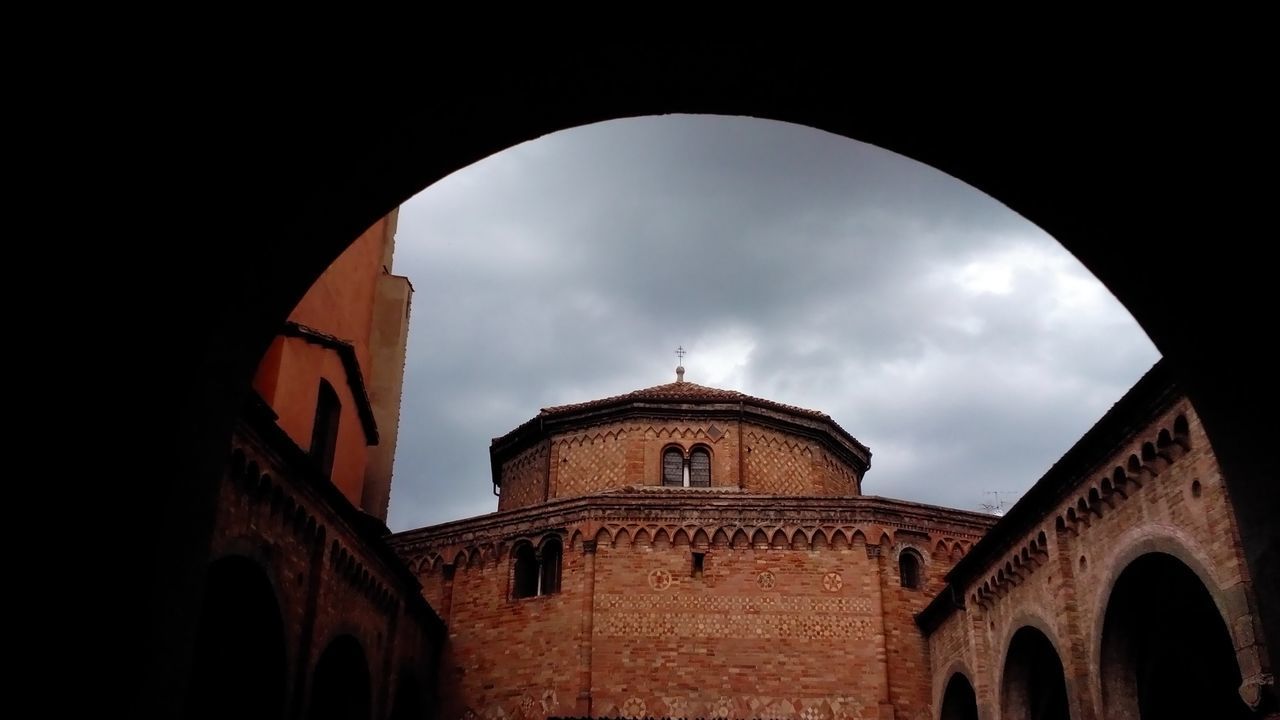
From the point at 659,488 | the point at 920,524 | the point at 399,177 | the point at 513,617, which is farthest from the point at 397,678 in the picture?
the point at 399,177

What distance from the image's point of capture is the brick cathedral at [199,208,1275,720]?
12.3 metres

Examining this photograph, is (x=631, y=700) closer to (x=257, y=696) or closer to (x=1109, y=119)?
(x=257, y=696)

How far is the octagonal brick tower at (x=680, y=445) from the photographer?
2464cm

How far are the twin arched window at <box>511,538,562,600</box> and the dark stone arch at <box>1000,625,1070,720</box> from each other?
29.3ft

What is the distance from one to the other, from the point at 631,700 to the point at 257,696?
8860mm

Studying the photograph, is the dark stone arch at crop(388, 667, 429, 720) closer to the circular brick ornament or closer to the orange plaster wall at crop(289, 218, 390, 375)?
the circular brick ornament

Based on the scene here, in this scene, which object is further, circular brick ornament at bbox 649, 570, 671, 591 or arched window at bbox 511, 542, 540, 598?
arched window at bbox 511, 542, 540, 598

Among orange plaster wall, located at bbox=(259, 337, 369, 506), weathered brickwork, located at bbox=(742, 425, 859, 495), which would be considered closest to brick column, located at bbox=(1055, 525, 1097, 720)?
weathered brickwork, located at bbox=(742, 425, 859, 495)

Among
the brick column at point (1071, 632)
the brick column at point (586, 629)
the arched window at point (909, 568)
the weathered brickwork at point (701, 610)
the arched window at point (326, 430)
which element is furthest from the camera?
the arched window at point (909, 568)

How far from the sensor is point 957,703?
19.6 meters

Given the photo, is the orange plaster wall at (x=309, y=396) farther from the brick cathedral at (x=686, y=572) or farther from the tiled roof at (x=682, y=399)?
the tiled roof at (x=682, y=399)

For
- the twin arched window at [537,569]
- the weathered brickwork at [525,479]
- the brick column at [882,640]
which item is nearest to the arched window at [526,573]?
the twin arched window at [537,569]

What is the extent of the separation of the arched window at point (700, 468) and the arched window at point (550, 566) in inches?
164

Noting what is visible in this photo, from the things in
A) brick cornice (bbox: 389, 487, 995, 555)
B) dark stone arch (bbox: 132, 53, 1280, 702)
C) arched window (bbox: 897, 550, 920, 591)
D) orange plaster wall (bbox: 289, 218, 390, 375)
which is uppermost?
orange plaster wall (bbox: 289, 218, 390, 375)
